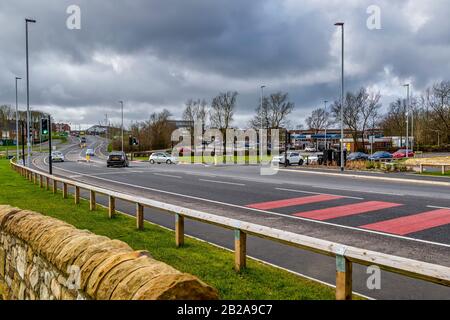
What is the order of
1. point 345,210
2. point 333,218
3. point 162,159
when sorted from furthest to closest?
point 162,159
point 345,210
point 333,218

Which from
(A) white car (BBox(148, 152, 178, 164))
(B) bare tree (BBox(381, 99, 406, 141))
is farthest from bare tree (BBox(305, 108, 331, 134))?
(A) white car (BBox(148, 152, 178, 164))

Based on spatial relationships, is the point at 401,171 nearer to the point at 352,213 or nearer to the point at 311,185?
the point at 311,185

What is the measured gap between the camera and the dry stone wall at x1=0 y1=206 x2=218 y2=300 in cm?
310

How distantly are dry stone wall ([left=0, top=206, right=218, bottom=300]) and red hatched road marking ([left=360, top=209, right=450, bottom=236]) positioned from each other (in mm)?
7505

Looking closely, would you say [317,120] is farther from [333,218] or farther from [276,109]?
[333,218]

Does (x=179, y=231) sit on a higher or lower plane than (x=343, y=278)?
lower

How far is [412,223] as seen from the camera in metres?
10.8

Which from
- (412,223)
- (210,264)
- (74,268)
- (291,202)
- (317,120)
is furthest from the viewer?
(317,120)

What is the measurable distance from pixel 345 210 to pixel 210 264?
7436 millimetres

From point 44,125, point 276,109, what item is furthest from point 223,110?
point 44,125

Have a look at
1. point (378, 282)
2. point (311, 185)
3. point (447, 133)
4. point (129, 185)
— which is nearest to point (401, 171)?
point (311, 185)

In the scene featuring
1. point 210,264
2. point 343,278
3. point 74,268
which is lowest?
point 210,264

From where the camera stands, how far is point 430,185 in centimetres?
2042
